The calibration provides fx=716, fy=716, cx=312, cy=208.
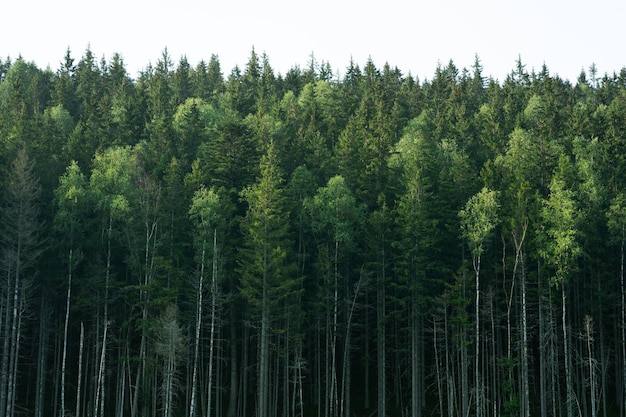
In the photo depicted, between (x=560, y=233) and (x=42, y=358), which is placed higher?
(x=560, y=233)

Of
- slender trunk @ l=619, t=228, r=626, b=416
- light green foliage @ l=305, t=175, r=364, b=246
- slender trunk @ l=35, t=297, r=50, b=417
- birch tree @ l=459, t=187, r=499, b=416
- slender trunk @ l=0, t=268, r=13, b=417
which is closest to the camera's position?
slender trunk @ l=0, t=268, r=13, b=417

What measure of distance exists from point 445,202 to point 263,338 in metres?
18.1

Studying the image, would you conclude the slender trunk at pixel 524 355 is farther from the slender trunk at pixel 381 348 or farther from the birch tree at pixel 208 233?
the birch tree at pixel 208 233

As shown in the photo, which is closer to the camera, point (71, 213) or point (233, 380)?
point (71, 213)

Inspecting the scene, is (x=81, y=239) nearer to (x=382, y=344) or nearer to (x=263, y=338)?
(x=263, y=338)

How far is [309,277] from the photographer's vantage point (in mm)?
56469

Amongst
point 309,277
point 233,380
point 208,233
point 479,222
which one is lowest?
point 233,380

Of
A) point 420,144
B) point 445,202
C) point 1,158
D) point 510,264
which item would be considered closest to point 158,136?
point 1,158

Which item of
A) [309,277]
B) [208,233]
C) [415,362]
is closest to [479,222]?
[415,362]

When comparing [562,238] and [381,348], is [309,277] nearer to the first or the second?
Answer: [381,348]

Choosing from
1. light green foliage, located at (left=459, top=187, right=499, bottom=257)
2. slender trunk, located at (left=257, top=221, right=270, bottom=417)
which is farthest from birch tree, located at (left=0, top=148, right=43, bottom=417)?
light green foliage, located at (left=459, top=187, right=499, bottom=257)

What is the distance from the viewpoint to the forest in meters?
48.2

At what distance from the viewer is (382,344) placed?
51531 millimetres

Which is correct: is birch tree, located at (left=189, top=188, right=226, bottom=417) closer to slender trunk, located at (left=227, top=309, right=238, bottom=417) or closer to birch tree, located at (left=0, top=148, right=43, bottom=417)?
slender trunk, located at (left=227, top=309, right=238, bottom=417)
